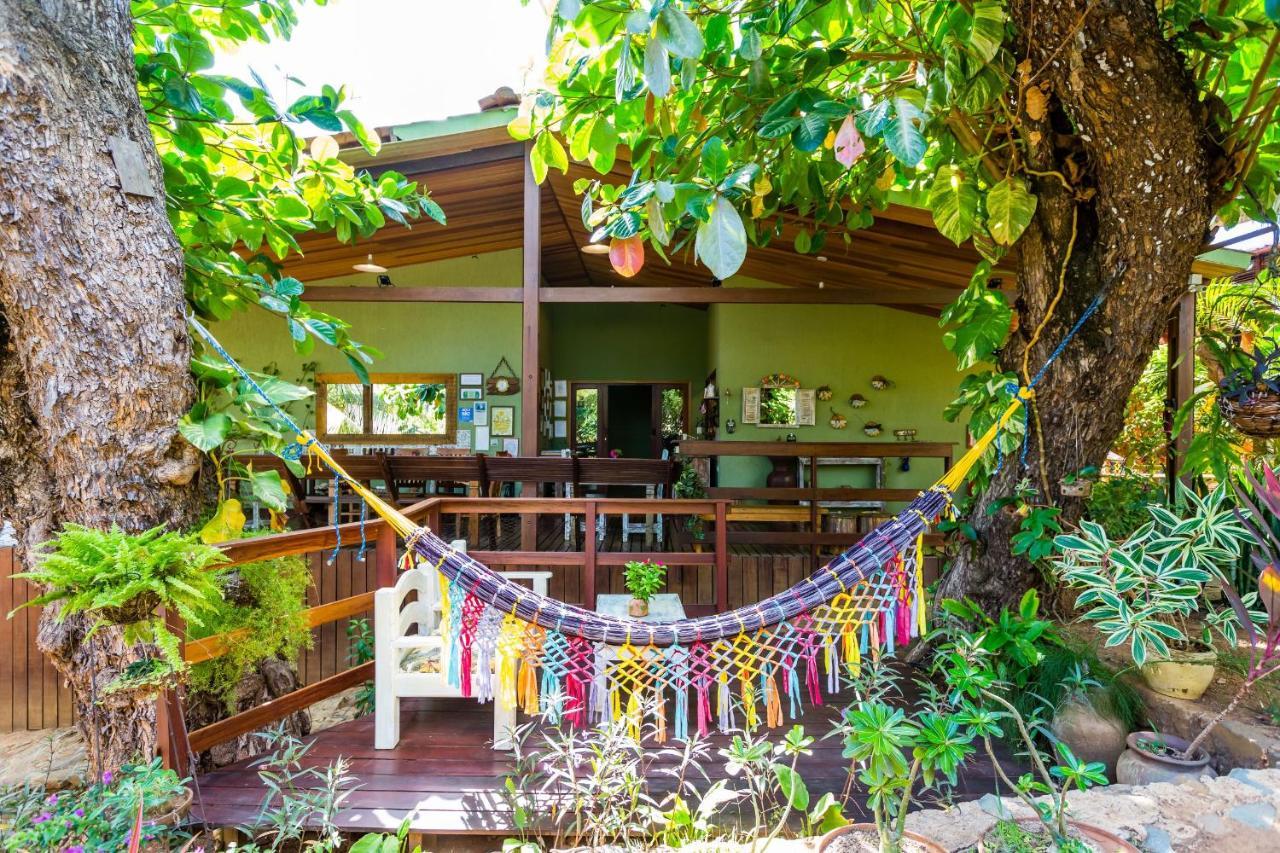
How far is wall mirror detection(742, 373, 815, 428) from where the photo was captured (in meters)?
7.13

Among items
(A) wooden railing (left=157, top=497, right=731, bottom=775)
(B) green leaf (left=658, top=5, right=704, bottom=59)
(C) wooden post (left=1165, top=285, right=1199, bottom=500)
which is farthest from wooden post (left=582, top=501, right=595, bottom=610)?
(C) wooden post (left=1165, top=285, right=1199, bottom=500)

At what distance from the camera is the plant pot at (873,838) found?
1363mm

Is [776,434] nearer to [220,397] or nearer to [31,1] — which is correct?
[220,397]

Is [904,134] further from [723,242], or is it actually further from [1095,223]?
[1095,223]

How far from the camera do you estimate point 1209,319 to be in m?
2.51

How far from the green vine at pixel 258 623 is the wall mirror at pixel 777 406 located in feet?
18.0

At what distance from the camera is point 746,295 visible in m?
4.71

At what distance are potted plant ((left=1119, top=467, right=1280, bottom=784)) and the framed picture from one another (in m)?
6.58

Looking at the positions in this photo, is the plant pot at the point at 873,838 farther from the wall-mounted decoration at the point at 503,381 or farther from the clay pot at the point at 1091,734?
the wall-mounted decoration at the point at 503,381

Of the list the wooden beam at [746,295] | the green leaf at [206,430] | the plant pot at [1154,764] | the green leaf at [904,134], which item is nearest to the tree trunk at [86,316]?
the green leaf at [206,430]

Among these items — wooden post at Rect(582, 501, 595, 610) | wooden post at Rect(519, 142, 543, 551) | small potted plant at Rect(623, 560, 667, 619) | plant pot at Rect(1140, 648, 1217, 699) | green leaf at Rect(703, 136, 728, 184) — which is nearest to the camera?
green leaf at Rect(703, 136, 728, 184)

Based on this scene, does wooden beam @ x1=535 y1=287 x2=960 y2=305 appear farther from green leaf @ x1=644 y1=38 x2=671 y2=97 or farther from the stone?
the stone

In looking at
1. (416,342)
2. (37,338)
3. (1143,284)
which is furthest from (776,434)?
(37,338)

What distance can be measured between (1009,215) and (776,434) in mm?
5155
